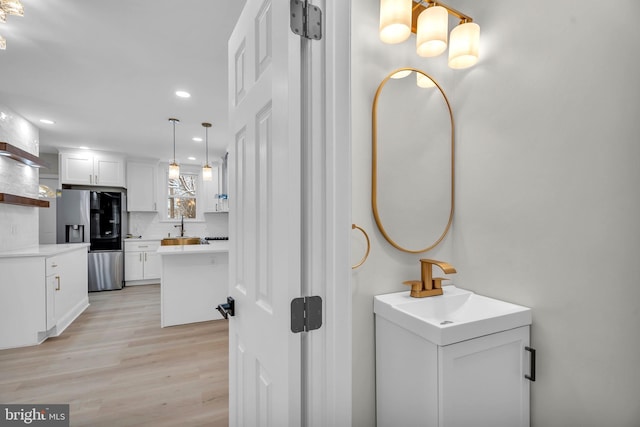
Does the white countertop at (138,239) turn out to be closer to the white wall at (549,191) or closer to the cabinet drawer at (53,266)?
the cabinet drawer at (53,266)

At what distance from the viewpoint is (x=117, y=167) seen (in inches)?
221

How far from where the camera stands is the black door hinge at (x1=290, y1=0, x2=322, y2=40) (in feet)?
2.51

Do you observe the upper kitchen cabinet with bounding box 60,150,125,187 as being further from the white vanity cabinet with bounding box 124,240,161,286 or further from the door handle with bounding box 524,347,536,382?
the door handle with bounding box 524,347,536,382

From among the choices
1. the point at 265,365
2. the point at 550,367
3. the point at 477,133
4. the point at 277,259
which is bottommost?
the point at 550,367

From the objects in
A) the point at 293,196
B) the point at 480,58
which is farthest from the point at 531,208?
the point at 293,196

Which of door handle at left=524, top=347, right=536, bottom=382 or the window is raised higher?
the window

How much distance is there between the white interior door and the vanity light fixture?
47cm

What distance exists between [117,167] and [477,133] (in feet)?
20.7

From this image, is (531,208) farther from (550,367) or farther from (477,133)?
(550,367)

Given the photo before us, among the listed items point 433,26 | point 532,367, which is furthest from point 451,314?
point 433,26

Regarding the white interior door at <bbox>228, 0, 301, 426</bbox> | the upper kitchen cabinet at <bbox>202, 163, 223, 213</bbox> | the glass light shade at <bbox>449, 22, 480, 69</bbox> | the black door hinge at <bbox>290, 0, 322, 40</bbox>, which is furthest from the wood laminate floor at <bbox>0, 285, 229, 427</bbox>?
the upper kitchen cabinet at <bbox>202, 163, 223, 213</bbox>

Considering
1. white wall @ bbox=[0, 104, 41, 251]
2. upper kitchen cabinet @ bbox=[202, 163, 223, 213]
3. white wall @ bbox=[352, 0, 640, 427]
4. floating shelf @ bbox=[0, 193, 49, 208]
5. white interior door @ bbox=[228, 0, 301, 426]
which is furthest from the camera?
upper kitchen cabinet @ bbox=[202, 163, 223, 213]

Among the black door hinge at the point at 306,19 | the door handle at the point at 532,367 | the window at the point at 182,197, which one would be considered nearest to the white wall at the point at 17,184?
the window at the point at 182,197

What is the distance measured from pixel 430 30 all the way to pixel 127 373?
3.14 m
